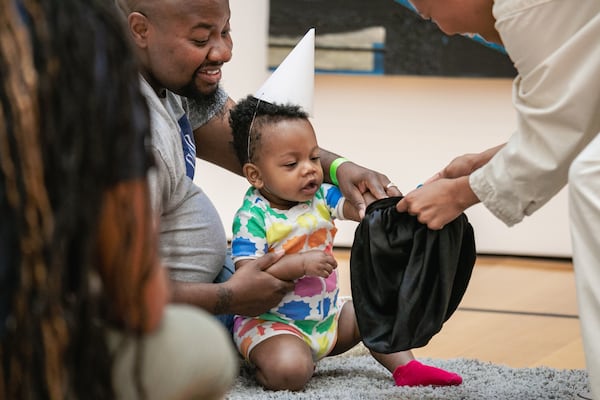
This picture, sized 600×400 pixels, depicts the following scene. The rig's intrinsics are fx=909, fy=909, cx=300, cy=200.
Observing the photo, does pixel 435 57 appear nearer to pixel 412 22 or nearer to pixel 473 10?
pixel 412 22

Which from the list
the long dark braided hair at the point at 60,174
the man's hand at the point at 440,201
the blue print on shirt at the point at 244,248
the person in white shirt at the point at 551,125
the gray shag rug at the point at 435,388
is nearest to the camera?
the long dark braided hair at the point at 60,174

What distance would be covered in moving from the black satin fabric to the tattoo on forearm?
240 mm

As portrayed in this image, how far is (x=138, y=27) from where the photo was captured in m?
1.78

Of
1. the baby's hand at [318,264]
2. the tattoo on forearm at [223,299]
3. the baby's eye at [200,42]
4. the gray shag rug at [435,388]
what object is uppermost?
the baby's eye at [200,42]

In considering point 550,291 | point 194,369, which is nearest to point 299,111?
point 194,369

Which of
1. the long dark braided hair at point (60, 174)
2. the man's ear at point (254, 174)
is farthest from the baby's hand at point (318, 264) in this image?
the long dark braided hair at point (60, 174)

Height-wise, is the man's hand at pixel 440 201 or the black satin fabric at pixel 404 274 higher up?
the man's hand at pixel 440 201

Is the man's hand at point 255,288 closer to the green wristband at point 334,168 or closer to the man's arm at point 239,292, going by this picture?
the man's arm at point 239,292

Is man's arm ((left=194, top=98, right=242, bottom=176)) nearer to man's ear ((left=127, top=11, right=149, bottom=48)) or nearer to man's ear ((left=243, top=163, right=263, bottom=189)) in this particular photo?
man's ear ((left=243, top=163, right=263, bottom=189))

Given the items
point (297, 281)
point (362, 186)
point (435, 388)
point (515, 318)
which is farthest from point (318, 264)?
point (515, 318)

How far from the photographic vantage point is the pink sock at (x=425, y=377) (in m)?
1.77

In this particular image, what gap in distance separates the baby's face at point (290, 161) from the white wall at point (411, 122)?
5.29 feet

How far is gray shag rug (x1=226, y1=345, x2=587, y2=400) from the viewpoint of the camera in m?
1.68

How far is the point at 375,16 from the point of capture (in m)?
3.34
